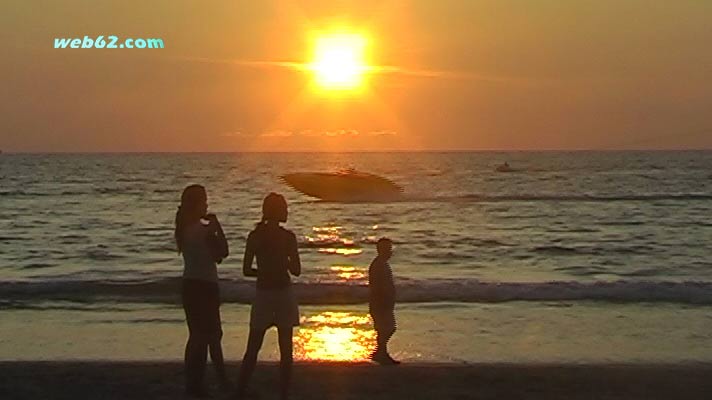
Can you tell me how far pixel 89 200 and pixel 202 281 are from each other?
51.1m

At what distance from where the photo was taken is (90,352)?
1211cm


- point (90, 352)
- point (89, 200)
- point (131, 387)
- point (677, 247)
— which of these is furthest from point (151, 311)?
point (89, 200)

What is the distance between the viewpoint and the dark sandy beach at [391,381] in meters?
8.69

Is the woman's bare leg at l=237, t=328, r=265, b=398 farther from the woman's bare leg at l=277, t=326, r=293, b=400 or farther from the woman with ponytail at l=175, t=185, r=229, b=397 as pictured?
the woman with ponytail at l=175, t=185, r=229, b=397

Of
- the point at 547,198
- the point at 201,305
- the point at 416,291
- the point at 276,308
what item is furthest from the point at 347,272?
the point at 547,198

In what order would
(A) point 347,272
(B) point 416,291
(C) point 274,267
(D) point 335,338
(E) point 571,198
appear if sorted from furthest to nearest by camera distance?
(E) point 571,198, (A) point 347,272, (B) point 416,291, (D) point 335,338, (C) point 274,267

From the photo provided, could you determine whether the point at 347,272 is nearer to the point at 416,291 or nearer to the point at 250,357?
the point at 416,291

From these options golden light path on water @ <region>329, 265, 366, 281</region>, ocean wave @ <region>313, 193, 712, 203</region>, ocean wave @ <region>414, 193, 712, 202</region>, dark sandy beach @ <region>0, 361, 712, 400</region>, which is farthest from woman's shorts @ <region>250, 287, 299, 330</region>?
ocean wave @ <region>414, 193, 712, 202</region>

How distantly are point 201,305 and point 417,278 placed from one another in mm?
14890

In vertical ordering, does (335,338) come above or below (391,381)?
above

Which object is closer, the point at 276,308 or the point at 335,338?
the point at 276,308

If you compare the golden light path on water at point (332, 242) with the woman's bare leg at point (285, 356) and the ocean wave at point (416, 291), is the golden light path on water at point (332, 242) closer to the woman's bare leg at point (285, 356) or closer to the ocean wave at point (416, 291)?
the ocean wave at point (416, 291)

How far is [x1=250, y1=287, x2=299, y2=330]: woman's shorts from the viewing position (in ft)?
23.9

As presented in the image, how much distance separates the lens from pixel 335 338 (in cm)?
1330
